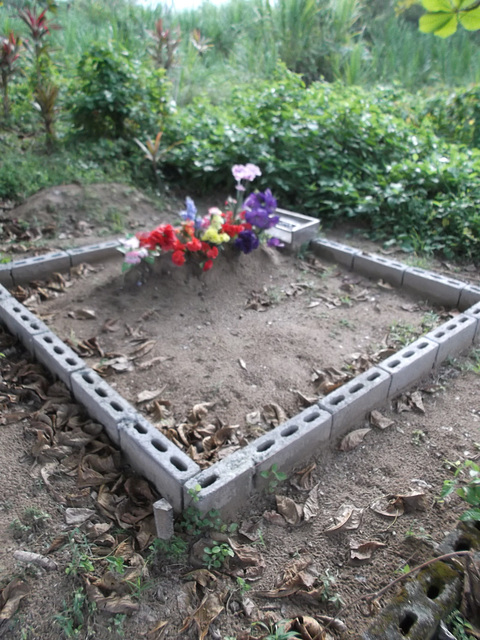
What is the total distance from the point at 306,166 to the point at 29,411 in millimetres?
3766

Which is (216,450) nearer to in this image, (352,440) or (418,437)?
(352,440)

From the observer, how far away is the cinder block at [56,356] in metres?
2.43

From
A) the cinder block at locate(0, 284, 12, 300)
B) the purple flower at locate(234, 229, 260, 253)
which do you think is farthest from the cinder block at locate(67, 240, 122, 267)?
the purple flower at locate(234, 229, 260, 253)

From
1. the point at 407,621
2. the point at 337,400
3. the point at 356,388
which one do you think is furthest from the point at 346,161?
the point at 407,621

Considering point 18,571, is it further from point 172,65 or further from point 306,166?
point 172,65

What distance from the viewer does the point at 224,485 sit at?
179 cm

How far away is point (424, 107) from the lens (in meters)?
6.44

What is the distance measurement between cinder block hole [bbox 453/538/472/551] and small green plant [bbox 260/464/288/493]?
2.10 feet

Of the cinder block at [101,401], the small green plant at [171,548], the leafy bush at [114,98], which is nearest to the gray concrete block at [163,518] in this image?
the small green plant at [171,548]

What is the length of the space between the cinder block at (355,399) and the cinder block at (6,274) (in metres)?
2.40

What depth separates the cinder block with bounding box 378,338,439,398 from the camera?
2488 millimetres

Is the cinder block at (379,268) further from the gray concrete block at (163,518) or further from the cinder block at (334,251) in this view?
the gray concrete block at (163,518)

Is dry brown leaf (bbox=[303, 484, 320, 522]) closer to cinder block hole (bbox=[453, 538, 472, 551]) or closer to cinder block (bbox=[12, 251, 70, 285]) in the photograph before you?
cinder block hole (bbox=[453, 538, 472, 551])

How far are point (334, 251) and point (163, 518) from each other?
9.44 ft
